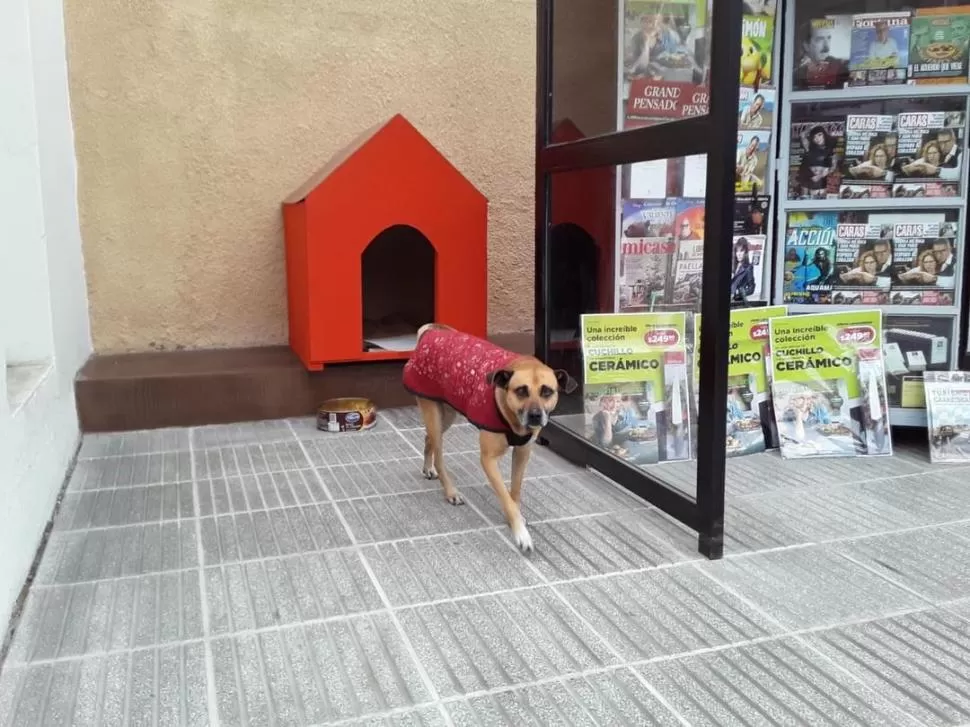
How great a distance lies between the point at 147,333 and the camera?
449cm

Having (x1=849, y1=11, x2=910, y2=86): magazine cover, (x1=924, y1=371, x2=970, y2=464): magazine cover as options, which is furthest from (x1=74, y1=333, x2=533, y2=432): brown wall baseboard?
(x1=849, y1=11, x2=910, y2=86): magazine cover

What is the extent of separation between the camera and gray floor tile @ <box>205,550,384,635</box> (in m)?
2.20

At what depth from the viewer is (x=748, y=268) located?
379cm

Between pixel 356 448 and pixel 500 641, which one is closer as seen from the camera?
pixel 500 641

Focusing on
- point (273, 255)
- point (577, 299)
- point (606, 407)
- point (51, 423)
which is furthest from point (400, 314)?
point (51, 423)

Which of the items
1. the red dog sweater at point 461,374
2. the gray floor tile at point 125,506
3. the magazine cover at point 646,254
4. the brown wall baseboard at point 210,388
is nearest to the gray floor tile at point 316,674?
the red dog sweater at point 461,374

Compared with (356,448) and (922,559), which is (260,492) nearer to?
(356,448)

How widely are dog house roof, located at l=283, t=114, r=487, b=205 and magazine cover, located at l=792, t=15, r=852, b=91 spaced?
168 centimetres

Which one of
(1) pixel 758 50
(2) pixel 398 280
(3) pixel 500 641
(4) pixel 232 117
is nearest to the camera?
(3) pixel 500 641

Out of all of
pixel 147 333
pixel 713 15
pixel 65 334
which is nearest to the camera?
pixel 713 15

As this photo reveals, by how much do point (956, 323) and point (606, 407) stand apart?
1.67m

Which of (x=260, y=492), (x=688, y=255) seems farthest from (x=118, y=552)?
(x=688, y=255)

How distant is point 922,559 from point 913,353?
1.47 meters

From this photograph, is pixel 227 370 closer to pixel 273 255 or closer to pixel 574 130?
pixel 273 255
